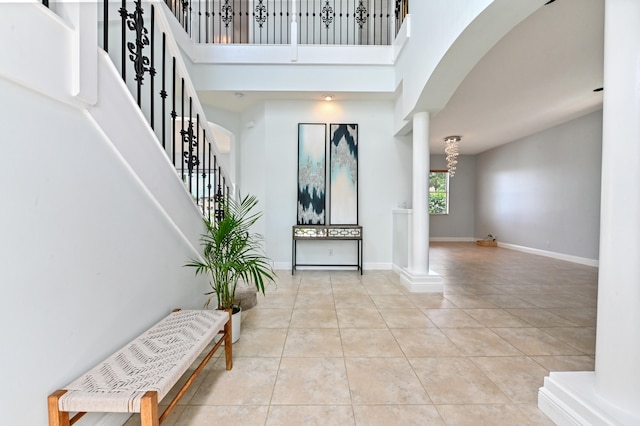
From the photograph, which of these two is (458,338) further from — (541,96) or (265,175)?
(541,96)

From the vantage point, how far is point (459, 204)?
9094 mm

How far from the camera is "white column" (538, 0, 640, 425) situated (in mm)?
1191

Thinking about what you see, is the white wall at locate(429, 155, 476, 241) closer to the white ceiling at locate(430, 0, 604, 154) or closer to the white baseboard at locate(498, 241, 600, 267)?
the white baseboard at locate(498, 241, 600, 267)

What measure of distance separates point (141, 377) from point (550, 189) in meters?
8.05

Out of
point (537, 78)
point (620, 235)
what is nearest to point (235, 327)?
point (620, 235)

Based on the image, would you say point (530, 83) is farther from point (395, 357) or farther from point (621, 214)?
point (395, 357)

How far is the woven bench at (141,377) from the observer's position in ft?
3.34

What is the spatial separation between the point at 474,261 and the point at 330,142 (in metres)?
4.05

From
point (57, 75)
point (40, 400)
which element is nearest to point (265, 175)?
point (57, 75)

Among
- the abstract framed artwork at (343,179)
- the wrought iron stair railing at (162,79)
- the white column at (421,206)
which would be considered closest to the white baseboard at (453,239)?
the abstract framed artwork at (343,179)

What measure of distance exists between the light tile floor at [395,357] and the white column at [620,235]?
16.4 inches

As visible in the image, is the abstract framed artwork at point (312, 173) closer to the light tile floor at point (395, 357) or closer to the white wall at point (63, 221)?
the light tile floor at point (395, 357)

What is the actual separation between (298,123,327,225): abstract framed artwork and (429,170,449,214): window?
5777 millimetres

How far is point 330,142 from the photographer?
191 inches
